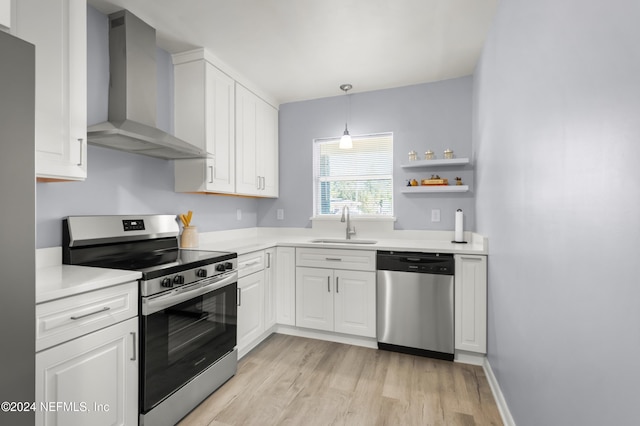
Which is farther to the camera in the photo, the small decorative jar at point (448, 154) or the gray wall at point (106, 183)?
the small decorative jar at point (448, 154)

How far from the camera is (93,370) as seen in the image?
144cm

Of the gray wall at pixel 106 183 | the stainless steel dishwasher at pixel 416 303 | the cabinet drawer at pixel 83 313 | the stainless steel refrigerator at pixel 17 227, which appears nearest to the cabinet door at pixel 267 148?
the gray wall at pixel 106 183

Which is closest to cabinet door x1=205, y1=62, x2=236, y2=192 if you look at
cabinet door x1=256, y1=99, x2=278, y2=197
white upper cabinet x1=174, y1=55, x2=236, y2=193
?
white upper cabinet x1=174, y1=55, x2=236, y2=193

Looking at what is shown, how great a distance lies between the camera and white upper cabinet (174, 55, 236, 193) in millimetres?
2678

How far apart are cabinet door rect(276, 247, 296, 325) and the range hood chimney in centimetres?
133

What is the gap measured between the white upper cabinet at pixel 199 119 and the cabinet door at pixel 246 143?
268 mm

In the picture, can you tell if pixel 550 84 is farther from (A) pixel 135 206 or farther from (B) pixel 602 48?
(A) pixel 135 206

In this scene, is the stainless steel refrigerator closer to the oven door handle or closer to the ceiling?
the oven door handle

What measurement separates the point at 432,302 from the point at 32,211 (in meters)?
2.63

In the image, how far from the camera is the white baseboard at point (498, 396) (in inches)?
70.3

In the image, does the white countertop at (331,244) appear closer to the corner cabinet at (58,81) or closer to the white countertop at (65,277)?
the white countertop at (65,277)

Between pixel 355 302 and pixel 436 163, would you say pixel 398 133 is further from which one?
pixel 355 302

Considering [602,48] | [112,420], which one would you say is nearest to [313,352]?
[112,420]

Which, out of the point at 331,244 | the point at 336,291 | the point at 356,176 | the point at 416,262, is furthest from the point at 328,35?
the point at 336,291
